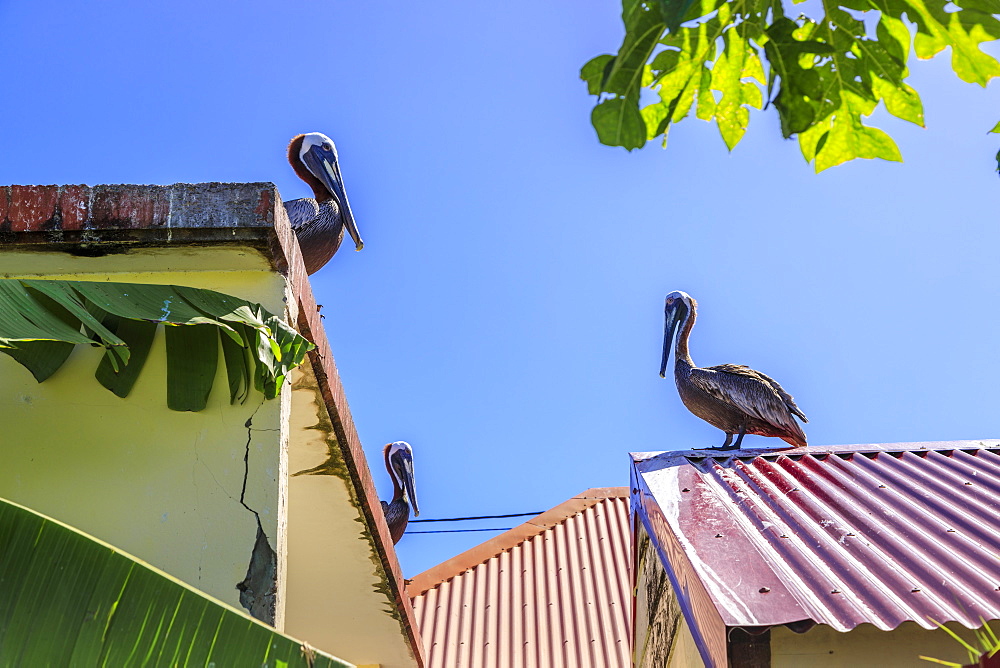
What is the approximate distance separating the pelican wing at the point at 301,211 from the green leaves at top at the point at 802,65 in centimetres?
523

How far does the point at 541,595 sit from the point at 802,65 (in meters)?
7.25

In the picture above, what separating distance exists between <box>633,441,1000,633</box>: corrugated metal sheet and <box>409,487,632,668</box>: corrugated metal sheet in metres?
2.16

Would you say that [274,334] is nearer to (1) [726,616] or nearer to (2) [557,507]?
(1) [726,616]

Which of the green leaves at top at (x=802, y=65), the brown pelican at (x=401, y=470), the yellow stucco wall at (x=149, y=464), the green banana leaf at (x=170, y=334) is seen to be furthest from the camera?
the brown pelican at (x=401, y=470)

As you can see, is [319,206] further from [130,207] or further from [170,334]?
[170,334]

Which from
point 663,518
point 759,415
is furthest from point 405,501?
point 663,518

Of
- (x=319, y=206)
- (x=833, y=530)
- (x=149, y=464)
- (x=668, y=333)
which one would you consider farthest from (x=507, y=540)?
(x=149, y=464)

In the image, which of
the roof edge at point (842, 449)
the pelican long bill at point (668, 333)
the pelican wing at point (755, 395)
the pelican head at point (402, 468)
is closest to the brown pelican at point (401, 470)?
the pelican head at point (402, 468)

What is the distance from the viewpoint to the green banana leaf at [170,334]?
2568 millimetres

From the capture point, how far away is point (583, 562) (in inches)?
352

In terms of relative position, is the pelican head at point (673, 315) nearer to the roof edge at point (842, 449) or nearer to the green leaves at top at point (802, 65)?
the roof edge at point (842, 449)

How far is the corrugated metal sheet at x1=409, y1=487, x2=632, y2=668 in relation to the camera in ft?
23.8

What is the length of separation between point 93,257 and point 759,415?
5.67 metres

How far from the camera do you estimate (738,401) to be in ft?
25.0
